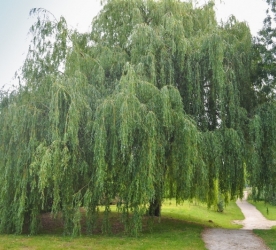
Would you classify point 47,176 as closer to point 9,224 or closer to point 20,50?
point 9,224

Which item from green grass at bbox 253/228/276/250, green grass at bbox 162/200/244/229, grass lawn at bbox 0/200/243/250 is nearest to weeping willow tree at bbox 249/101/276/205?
green grass at bbox 253/228/276/250

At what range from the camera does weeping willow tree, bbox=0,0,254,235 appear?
360 inches

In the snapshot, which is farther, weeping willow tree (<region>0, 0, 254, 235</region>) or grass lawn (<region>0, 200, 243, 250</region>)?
weeping willow tree (<region>0, 0, 254, 235</region>)

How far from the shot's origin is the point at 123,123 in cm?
875

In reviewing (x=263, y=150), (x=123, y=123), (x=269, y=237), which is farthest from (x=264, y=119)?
(x=123, y=123)

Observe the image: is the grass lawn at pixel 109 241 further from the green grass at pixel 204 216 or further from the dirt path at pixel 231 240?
the green grass at pixel 204 216

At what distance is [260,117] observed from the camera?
10750mm

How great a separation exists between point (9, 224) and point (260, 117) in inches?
341

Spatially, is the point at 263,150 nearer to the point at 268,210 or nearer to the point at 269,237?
the point at 269,237

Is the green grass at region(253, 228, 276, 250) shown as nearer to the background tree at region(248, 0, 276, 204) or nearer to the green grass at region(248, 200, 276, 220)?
the background tree at region(248, 0, 276, 204)

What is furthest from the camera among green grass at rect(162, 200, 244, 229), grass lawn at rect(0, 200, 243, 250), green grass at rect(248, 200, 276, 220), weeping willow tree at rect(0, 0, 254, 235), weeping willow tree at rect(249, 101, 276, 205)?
green grass at rect(248, 200, 276, 220)

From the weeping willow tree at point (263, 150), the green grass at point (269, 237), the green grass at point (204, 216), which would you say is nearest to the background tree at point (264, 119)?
the weeping willow tree at point (263, 150)

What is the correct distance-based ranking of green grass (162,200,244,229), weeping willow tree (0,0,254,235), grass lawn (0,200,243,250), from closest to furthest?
1. grass lawn (0,200,243,250)
2. weeping willow tree (0,0,254,235)
3. green grass (162,200,244,229)

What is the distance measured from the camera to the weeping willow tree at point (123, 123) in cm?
913
